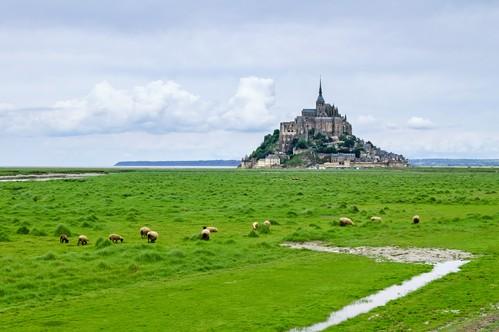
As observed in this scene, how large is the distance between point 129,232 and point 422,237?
1535 centimetres

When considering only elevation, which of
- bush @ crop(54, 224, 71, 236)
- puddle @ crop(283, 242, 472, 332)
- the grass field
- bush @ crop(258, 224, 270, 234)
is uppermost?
bush @ crop(54, 224, 71, 236)

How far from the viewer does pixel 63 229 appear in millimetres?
30625

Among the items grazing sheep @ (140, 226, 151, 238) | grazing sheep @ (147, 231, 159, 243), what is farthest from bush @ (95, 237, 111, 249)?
grazing sheep @ (140, 226, 151, 238)

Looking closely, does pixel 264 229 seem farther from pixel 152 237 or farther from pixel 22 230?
pixel 22 230

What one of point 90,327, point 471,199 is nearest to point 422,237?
point 90,327

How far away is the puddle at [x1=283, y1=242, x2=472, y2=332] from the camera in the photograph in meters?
15.7

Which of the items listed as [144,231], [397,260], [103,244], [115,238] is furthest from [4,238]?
[397,260]

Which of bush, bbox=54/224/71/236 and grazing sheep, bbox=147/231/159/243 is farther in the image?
bush, bbox=54/224/71/236

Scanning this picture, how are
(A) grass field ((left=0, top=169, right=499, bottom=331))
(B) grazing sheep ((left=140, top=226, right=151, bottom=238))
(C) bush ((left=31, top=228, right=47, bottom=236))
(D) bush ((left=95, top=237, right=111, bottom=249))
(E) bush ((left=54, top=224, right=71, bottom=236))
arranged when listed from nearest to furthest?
(A) grass field ((left=0, top=169, right=499, bottom=331)) < (D) bush ((left=95, top=237, right=111, bottom=249)) < (B) grazing sheep ((left=140, top=226, right=151, bottom=238)) < (E) bush ((left=54, top=224, right=71, bottom=236)) < (C) bush ((left=31, top=228, right=47, bottom=236))

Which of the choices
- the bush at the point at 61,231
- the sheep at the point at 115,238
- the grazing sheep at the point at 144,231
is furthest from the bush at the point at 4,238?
the grazing sheep at the point at 144,231

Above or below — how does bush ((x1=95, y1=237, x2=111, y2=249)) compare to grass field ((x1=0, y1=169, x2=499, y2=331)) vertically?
above

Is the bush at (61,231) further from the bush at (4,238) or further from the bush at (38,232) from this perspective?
the bush at (4,238)

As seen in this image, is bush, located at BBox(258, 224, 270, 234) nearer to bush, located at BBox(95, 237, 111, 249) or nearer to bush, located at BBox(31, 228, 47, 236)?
bush, located at BBox(95, 237, 111, 249)

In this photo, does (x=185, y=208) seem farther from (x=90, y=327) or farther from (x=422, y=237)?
(x=90, y=327)
